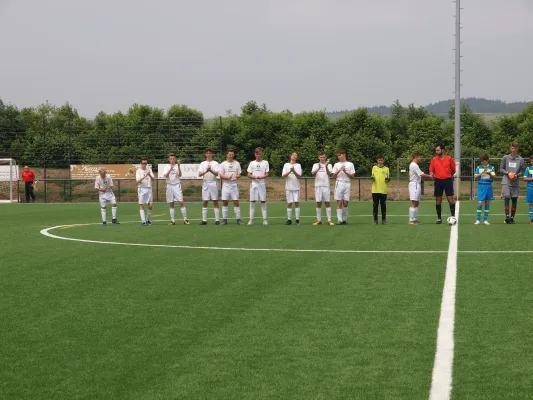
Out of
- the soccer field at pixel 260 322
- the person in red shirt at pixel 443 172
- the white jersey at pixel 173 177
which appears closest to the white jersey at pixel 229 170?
the white jersey at pixel 173 177

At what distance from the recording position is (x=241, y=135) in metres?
71.3

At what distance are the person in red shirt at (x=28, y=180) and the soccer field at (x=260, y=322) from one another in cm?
3106

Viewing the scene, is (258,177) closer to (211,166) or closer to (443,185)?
(211,166)

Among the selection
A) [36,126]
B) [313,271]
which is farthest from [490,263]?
[36,126]

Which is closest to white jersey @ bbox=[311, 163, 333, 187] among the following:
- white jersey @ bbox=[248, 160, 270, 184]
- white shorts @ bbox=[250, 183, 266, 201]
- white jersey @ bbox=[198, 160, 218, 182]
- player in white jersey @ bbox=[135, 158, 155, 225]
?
white jersey @ bbox=[248, 160, 270, 184]

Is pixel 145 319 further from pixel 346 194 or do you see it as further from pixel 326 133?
pixel 326 133

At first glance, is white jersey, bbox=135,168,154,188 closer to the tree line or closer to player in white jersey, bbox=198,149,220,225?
player in white jersey, bbox=198,149,220,225

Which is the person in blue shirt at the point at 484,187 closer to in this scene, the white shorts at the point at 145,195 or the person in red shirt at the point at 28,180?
the white shorts at the point at 145,195

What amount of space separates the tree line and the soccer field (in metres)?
37.2

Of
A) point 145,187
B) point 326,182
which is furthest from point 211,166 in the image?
point 326,182

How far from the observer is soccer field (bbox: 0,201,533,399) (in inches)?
224

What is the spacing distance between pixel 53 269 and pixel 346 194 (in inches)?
450

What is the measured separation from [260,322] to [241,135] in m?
63.9

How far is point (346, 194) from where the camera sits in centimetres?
2236
